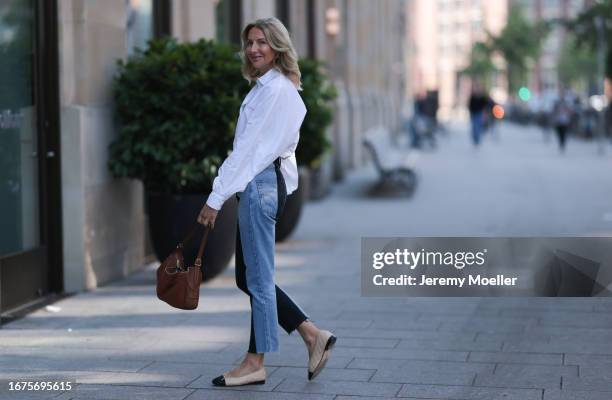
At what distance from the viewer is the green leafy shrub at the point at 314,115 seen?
38.2 ft

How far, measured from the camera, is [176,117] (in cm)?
935

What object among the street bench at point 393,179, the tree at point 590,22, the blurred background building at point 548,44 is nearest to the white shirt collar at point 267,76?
the street bench at point 393,179

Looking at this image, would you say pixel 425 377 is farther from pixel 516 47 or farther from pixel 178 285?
pixel 516 47

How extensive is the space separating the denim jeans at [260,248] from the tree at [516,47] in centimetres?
7718

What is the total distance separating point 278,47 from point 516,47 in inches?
3118

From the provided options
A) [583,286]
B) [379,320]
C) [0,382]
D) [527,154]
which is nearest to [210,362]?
[0,382]

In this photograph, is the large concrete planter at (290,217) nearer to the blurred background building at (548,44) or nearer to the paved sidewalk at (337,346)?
the paved sidewalk at (337,346)

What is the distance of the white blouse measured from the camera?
17.8ft

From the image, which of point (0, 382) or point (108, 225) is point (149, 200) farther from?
point (0, 382)

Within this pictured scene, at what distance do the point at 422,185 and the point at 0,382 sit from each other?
14744mm

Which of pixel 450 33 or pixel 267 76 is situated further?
pixel 450 33

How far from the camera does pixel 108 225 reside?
948 centimetres

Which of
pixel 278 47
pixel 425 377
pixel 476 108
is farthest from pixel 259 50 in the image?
pixel 476 108

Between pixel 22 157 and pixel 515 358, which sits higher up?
pixel 22 157
